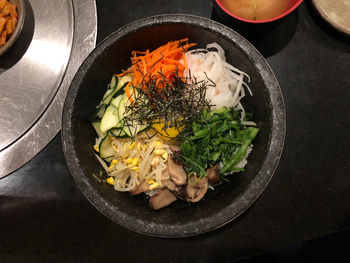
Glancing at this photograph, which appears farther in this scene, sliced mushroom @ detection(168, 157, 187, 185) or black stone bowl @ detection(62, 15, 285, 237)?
sliced mushroom @ detection(168, 157, 187, 185)

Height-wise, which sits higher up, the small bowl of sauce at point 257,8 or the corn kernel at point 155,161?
the small bowl of sauce at point 257,8

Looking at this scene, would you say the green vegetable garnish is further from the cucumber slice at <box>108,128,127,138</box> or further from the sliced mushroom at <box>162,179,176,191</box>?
the cucumber slice at <box>108,128,127,138</box>

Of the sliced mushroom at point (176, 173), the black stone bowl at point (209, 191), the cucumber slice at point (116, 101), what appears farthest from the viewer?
the cucumber slice at point (116, 101)

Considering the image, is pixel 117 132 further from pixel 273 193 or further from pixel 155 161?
pixel 273 193

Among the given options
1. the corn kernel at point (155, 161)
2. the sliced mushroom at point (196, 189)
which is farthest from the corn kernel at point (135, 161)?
the sliced mushroom at point (196, 189)

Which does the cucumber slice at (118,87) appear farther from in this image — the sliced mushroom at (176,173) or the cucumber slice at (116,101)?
the sliced mushroom at (176,173)

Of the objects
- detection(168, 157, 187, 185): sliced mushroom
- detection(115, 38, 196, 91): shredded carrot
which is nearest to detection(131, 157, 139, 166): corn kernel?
detection(168, 157, 187, 185): sliced mushroom
